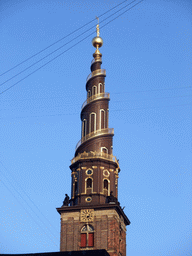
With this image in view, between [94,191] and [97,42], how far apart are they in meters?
23.0

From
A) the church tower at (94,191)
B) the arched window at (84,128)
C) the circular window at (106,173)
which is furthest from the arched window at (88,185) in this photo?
the arched window at (84,128)

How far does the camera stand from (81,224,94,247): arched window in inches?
3115

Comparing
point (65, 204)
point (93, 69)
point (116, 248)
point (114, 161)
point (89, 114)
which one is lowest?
point (116, 248)

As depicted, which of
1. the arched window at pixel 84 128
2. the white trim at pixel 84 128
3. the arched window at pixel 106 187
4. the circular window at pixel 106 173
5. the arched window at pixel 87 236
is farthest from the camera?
the white trim at pixel 84 128

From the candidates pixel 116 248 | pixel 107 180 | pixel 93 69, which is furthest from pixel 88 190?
pixel 93 69

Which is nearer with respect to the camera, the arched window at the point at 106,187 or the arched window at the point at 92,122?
the arched window at the point at 106,187

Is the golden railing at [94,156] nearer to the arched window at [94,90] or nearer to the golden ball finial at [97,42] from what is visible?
the arched window at [94,90]

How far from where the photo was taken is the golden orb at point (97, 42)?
310 feet

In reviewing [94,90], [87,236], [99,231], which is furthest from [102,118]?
[87,236]

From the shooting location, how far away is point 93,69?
3634 inches

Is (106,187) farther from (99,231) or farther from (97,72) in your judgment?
(97,72)

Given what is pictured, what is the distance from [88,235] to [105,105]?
17973 millimetres

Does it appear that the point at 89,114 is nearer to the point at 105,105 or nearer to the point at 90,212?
the point at 105,105

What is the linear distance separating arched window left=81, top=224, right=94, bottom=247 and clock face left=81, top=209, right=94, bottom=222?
72 cm
